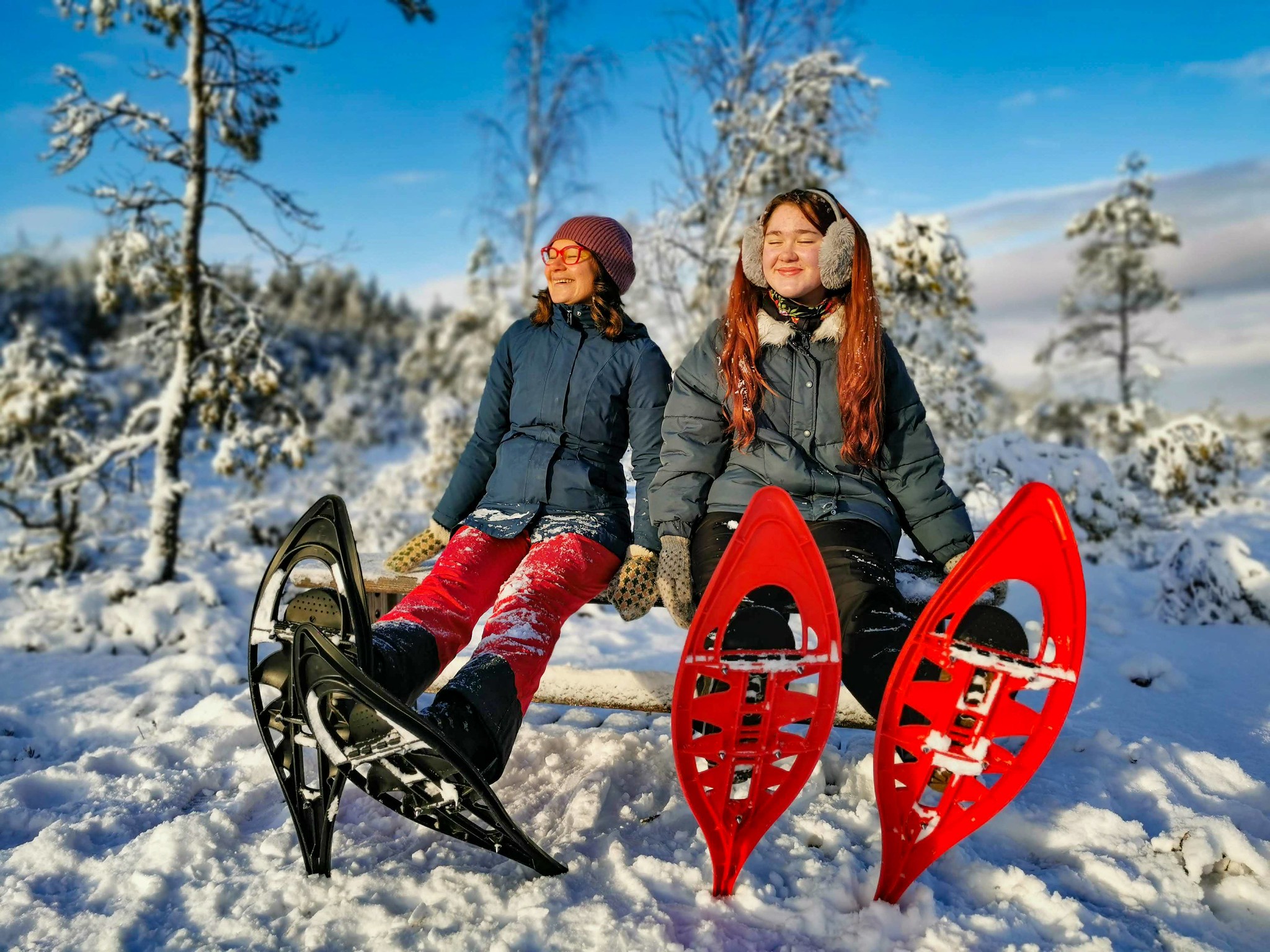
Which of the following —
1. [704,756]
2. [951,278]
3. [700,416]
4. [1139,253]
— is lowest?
[704,756]

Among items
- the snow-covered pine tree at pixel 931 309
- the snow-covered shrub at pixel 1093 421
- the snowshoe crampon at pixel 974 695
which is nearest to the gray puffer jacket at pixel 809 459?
the snowshoe crampon at pixel 974 695

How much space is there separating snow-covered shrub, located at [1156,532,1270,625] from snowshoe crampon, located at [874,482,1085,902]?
10.7 feet

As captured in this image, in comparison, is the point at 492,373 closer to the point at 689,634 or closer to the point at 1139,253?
the point at 689,634

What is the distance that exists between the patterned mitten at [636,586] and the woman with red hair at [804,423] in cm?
11

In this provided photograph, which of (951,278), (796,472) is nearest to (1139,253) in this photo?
(951,278)

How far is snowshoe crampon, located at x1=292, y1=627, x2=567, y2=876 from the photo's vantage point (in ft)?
5.05

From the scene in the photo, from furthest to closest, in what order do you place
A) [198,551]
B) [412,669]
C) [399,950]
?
[198,551]
[412,669]
[399,950]

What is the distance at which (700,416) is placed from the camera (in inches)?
96.7

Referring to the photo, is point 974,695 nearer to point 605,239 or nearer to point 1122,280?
point 605,239

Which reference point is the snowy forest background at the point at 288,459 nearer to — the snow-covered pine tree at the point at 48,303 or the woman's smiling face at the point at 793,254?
the woman's smiling face at the point at 793,254

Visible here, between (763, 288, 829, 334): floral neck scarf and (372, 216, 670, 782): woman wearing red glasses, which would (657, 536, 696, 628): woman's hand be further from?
(763, 288, 829, 334): floral neck scarf

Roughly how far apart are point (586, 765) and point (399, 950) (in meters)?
0.94

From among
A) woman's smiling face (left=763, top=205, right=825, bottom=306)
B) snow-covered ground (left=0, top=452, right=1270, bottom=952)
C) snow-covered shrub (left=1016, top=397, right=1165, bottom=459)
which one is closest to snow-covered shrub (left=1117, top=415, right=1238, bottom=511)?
snow-covered shrub (left=1016, top=397, right=1165, bottom=459)

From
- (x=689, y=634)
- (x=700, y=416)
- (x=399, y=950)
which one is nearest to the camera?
(x=399, y=950)
